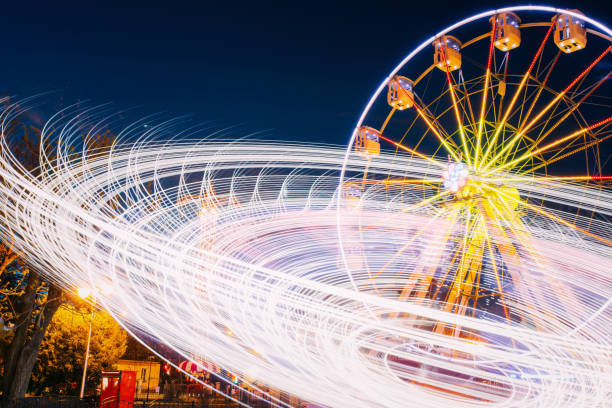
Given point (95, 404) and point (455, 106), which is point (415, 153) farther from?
point (95, 404)

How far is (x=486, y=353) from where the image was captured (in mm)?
6195

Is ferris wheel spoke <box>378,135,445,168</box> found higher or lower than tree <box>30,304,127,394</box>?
higher

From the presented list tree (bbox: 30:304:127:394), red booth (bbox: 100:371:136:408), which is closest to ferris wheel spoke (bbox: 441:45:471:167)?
red booth (bbox: 100:371:136:408)

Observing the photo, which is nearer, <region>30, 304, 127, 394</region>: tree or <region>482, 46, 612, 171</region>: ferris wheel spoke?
<region>482, 46, 612, 171</region>: ferris wheel spoke

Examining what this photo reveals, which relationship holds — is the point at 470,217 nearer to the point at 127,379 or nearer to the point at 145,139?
the point at 145,139

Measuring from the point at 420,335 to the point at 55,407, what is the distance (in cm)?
1384

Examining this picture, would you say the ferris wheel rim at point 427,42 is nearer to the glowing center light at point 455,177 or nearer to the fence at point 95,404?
the glowing center light at point 455,177

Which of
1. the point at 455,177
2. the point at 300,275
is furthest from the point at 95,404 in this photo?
the point at 455,177

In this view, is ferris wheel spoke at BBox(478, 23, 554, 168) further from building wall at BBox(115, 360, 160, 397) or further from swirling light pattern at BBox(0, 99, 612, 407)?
building wall at BBox(115, 360, 160, 397)

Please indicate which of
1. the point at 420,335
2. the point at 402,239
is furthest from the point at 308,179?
the point at 420,335

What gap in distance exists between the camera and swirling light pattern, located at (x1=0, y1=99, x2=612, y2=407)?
7.05 m

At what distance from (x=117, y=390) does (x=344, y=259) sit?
29.8 ft

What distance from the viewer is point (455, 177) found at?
40.3 ft

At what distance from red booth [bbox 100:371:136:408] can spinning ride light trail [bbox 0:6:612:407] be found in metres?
5.75
